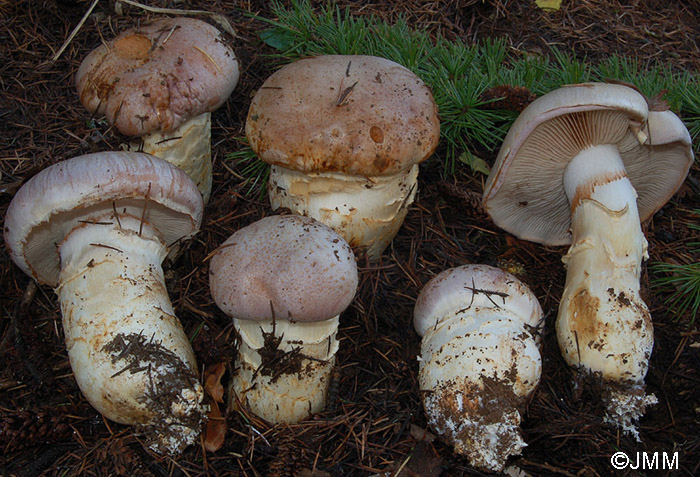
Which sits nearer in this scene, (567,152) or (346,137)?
(346,137)

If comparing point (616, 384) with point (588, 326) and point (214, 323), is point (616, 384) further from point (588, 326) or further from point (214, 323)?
point (214, 323)

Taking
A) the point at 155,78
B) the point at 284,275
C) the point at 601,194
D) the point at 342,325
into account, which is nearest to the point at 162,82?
the point at 155,78

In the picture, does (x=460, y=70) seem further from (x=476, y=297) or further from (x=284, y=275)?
(x=284, y=275)

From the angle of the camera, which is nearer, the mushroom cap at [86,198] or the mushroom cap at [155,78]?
the mushroom cap at [86,198]

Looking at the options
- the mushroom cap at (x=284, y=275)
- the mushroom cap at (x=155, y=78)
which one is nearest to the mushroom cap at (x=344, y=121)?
the mushroom cap at (x=155, y=78)

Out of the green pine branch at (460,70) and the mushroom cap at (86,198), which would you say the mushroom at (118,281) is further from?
the green pine branch at (460,70)
